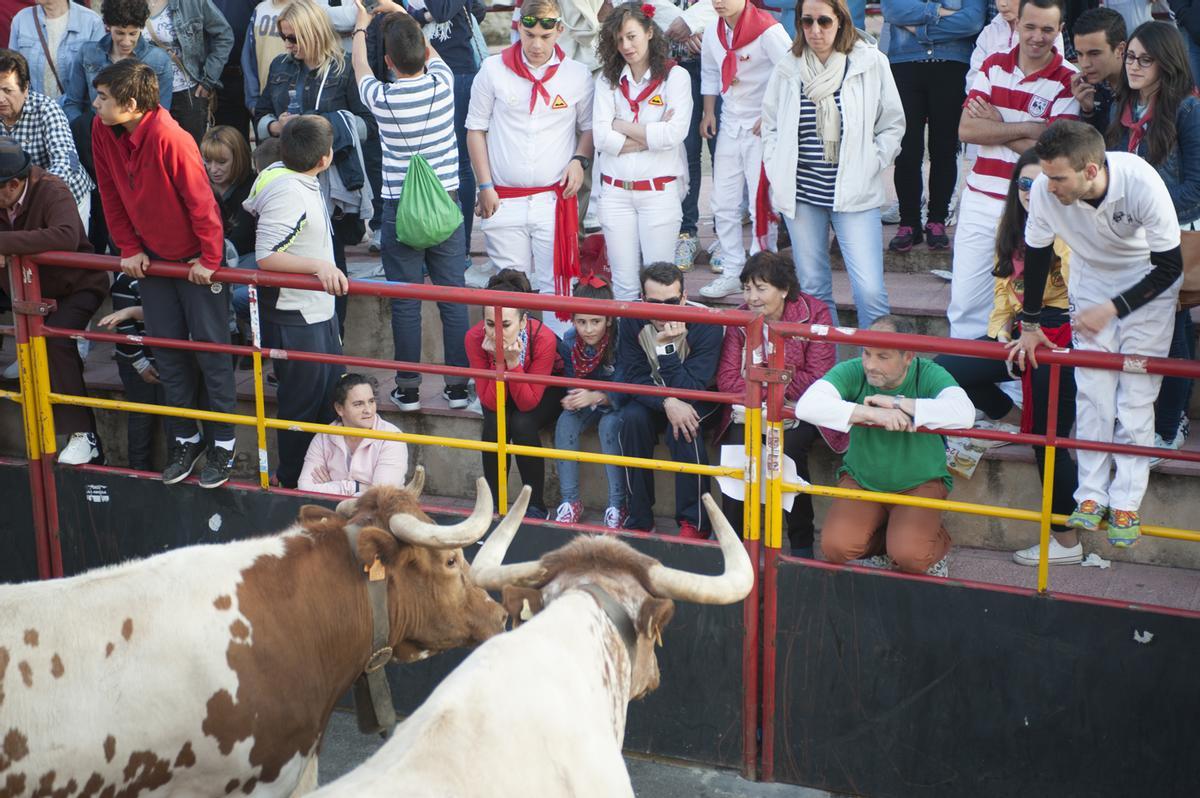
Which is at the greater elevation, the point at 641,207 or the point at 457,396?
the point at 641,207

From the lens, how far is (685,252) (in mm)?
8953

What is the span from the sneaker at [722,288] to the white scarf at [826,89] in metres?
Answer: 1.05

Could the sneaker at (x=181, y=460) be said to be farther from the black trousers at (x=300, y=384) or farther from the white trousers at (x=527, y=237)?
the white trousers at (x=527, y=237)

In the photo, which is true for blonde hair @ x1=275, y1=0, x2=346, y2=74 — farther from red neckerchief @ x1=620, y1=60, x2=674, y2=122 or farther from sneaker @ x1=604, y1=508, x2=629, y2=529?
sneaker @ x1=604, y1=508, x2=629, y2=529

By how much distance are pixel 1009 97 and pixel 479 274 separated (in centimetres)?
343

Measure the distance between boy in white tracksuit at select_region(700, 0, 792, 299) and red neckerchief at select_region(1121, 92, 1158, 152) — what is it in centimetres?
205

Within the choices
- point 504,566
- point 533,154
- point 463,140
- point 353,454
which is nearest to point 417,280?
point 533,154

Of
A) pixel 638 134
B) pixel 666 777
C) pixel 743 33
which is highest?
pixel 743 33

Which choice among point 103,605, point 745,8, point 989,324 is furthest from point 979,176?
point 103,605

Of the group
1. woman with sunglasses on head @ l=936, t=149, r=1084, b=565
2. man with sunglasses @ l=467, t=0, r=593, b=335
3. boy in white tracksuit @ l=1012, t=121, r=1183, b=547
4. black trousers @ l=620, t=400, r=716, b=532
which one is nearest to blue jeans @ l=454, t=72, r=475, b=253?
man with sunglasses @ l=467, t=0, r=593, b=335

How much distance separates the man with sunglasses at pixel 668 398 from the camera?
21.7ft

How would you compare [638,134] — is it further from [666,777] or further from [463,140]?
[666,777]

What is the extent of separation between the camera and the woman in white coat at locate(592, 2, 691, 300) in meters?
7.91

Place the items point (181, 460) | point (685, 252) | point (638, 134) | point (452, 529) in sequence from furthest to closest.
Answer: point (685, 252), point (638, 134), point (181, 460), point (452, 529)
